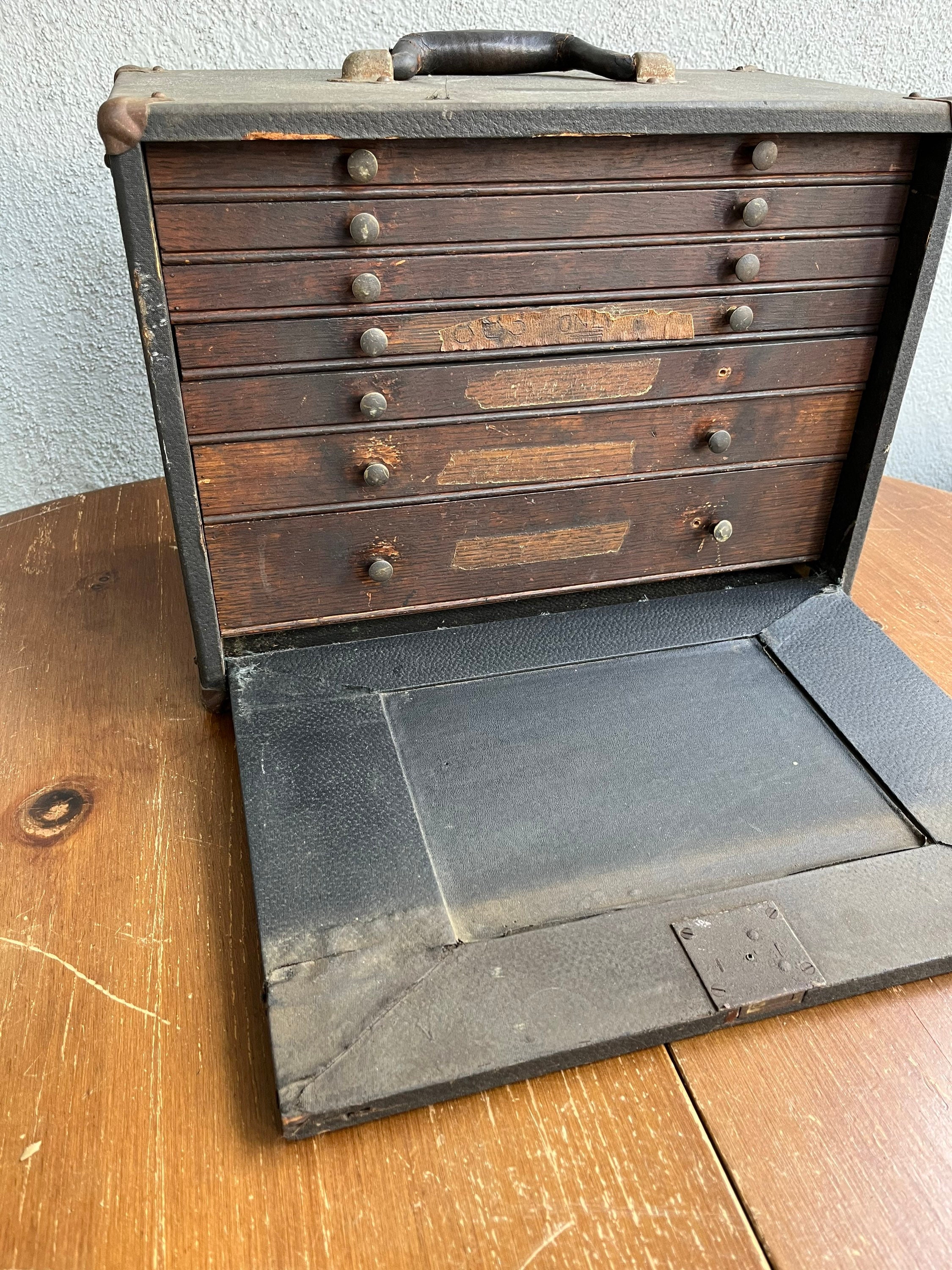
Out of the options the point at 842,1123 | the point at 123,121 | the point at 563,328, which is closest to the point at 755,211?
the point at 563,328

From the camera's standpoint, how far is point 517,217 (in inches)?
37.9

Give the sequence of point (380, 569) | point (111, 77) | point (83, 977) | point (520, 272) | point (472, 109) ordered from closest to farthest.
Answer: point (83, 977), point (472, 109), point (520, 272), point (380, 569), point (111, 77)

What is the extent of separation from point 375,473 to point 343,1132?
0.63 metres

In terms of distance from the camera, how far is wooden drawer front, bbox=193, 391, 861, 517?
102 cm

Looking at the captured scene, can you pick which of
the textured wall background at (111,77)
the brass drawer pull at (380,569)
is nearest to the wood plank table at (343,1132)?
the brass drawer pull at (380,569)

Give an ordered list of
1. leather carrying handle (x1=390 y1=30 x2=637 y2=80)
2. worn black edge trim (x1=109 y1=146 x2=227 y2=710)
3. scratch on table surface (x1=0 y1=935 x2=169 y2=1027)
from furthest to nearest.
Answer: leather carrying handle (x1=390 y1=30 x2=637 y2=80) < worn black edge trim (x1=109 y1=146 x2=227 y2=710) < scratch on table surface (x1=0 y1=935 x2=169 y2=1027)

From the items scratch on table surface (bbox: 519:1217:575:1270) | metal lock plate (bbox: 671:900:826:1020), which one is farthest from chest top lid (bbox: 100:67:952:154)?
scratch on table surface (bbox: 519:1217:575:1270)

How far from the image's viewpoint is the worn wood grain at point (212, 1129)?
612mm

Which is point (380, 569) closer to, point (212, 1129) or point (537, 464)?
point (537, 464)

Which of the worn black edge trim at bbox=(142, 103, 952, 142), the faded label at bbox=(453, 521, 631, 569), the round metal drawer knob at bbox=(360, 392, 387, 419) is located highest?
the worn black edge trim at bbox=(142, 103, 952, 142)

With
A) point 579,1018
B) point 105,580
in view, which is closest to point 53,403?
point 105,580

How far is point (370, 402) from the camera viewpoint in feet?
3.28

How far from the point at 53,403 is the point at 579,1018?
1.39m

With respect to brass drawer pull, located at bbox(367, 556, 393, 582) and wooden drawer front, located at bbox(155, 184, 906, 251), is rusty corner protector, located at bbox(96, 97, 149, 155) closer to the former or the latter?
wooden drawer front, located at bbox(155, 184, 906, 251)
